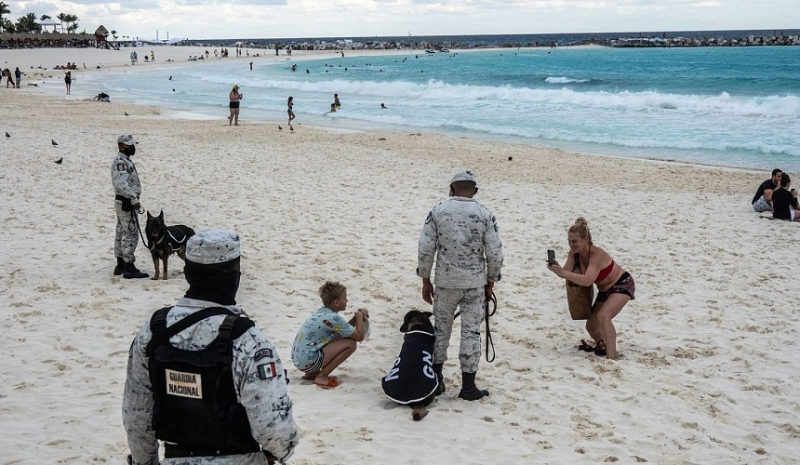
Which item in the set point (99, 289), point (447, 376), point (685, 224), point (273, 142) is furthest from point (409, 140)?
point (447, 376)

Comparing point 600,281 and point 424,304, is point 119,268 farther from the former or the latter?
point 600,281

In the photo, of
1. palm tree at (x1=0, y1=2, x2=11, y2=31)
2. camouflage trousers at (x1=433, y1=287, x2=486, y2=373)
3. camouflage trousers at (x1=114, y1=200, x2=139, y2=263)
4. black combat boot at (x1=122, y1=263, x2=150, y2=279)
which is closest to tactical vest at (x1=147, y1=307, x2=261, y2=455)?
camouflage trousers at (x1=433, y1=287, x2=486, y2=373)

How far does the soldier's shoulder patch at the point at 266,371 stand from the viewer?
8.02 ft

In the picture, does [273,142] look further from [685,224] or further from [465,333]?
[465,333]

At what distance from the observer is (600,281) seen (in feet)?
21.8

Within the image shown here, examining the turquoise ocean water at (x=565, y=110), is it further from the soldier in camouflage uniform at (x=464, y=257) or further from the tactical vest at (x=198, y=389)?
the tactical vest at (x=198, y=389)

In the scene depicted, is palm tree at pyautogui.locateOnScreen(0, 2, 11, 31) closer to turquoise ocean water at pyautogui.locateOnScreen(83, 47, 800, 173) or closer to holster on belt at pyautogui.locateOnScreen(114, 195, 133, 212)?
turquoise ocean water at pyautogui.locateOnScreen(83, 47, 800, 173)

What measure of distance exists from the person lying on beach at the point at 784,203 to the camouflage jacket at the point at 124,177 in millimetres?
10805

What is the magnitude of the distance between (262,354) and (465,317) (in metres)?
3.33

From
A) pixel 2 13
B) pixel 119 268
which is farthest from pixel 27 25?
pixel 119 268

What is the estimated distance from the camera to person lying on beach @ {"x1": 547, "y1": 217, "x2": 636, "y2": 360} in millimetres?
6332

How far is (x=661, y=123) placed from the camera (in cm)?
3062

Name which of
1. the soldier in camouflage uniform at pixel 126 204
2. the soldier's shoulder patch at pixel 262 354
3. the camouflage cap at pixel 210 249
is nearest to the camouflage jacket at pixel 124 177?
the soldier in camouflage uniform at pixel 126 204

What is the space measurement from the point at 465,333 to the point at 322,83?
178 ft
